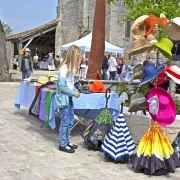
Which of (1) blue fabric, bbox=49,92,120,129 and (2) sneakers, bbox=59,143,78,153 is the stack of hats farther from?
(2) sneakers, bbox=59,143,78,153

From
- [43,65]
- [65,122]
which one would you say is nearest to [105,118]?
[65,122]

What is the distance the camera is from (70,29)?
35500 mm

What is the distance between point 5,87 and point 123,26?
1773cm

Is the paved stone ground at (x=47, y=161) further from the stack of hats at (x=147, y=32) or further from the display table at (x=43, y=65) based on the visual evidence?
the display table at (x=43, y=65)

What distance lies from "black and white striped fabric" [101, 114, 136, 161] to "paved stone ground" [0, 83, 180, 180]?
0.14m

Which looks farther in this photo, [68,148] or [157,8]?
[157,8]

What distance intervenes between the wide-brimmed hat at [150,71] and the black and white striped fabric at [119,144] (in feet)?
2.03

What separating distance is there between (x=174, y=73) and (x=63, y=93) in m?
1.62

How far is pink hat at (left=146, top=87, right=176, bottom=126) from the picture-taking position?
449cm

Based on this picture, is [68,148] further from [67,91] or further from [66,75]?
[66,75]

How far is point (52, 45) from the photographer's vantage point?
37.7m

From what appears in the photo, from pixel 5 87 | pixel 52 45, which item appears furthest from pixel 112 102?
pixel 52 45

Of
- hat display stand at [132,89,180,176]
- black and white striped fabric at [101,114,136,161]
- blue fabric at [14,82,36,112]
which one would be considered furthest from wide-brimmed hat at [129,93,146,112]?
blue fabric at [14,82,36,112]

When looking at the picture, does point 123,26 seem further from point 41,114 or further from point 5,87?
point 41,114
